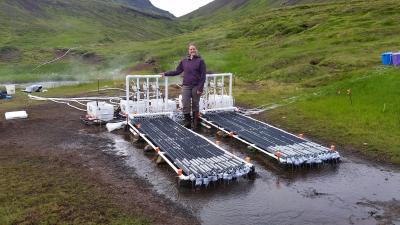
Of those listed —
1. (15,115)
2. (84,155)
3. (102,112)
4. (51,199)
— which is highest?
(102,112)

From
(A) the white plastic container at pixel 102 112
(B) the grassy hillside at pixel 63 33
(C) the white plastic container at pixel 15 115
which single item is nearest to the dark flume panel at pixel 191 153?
(A) the white plastic container at pixel 102 112

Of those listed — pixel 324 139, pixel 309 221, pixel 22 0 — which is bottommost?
pixel 309 221

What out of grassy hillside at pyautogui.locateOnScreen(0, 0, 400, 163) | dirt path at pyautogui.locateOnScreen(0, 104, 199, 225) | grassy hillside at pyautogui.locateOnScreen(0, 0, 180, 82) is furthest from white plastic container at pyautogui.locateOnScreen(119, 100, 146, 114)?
grassy hillside at pyautogui.locateOnScreen(0, 0, 180, 82)

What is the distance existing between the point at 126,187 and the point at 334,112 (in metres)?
11.3

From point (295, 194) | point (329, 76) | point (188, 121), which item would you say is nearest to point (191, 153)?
point (295, 194)

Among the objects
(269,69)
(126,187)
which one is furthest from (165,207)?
(269,69)

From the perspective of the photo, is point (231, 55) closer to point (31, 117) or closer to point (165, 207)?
point (31, 117)

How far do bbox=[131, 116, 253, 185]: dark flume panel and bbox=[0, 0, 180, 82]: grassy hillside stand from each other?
35184 mm

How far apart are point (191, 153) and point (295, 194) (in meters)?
3.62

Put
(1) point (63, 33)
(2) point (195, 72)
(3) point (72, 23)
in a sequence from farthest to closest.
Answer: (3) point (72, 23)
(1) point (63, 33)
(2) point (195, 72)

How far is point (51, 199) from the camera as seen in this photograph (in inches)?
394

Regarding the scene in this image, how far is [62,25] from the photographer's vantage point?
115000 mm

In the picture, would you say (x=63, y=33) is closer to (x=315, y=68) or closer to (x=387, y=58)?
(x=315, y=68)

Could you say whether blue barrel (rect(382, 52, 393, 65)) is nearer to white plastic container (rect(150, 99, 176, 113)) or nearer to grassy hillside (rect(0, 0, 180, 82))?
white plastic container (rect(150, 99, 176, 113))
